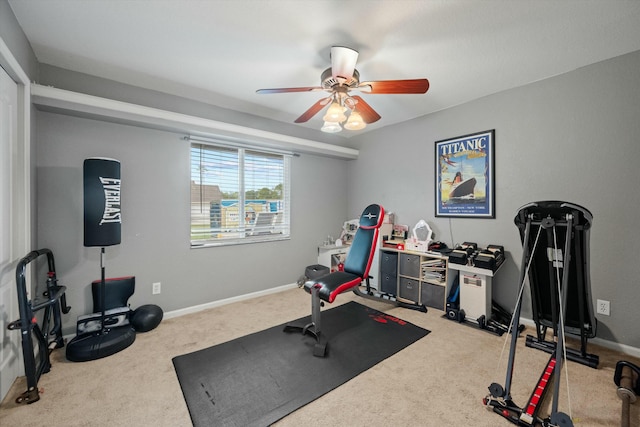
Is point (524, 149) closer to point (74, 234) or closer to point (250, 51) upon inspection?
point (250, 51)

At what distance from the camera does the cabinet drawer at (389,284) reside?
3.77m

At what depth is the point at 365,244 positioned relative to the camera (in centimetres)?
306

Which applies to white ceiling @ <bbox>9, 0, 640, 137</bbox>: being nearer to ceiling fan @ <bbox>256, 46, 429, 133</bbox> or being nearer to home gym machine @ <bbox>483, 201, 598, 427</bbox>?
ceiling fan @ <bbox>256, 46, 429, 133</bbox>

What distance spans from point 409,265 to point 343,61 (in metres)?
2.72

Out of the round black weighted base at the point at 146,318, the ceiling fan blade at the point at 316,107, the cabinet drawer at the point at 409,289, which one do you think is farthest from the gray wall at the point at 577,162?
the round black weighted base at the point at 146,318

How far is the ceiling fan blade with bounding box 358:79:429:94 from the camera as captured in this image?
1998 millimetres

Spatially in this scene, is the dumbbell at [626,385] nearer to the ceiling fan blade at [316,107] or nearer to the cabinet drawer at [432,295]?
the cabinet drawer at [432,295]

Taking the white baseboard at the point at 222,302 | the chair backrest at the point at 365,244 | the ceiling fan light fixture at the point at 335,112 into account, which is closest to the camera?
the ceiling fan light fixture at the point at 335,112

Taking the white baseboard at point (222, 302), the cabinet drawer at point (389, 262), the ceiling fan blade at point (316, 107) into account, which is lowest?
the white baseboard at point (222, 302)

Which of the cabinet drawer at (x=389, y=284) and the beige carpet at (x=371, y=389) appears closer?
the beige carpet at (x=371, y=389)

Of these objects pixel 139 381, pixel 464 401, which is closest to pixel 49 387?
pixel 139 381

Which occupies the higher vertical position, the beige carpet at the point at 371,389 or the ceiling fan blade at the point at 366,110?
the ceiling fan blade at the point at 366,110

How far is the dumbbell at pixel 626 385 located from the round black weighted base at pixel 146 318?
3735mm

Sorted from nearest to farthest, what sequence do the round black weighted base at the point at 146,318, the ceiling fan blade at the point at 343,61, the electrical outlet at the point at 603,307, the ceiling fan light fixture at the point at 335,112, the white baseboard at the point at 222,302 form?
the ceiling fan blade at the point at 343,61 < the ceiling fan light fixture at the point at 335,112 < the electrical outlet at the point at 603,307 < the round black weighted base at the point at 146,318 < the white baseboard at the point at 222,302
